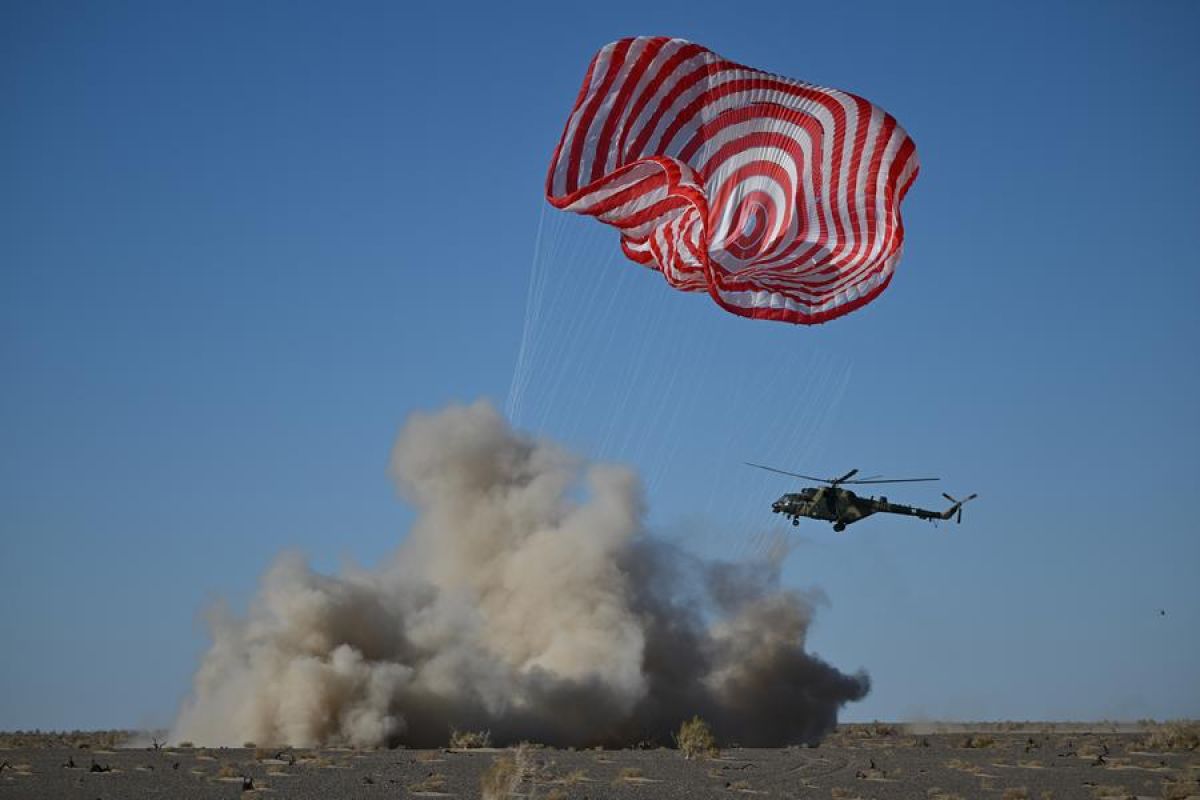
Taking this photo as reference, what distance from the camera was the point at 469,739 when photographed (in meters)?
39.6

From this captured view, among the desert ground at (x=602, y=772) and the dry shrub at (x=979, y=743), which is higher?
the dry shrub at (x=979, y=743)

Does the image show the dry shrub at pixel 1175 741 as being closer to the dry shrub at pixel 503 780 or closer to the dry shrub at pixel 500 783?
the dry shrub at pixel 503 780

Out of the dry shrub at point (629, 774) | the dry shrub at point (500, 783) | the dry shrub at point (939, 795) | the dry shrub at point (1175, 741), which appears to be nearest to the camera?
the dry shrub at point (500, 783)

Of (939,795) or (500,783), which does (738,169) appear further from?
(500,783)

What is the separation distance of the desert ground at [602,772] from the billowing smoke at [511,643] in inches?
102

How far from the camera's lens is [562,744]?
141ft

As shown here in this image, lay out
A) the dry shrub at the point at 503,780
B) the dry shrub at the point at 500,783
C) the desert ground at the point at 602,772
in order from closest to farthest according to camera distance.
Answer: the dry shrub at the point at 500,783, the dry shrub at the point at 503,780, the desert ground at the point at 602,772

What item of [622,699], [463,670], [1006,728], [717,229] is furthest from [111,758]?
[1006,728]

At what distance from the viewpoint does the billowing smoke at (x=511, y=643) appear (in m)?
41.5

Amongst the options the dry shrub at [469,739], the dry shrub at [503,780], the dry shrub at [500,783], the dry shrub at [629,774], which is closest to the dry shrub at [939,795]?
the dry shrub at [629,774]

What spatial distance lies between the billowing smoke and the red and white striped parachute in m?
16.3

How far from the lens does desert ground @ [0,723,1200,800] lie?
27406 millimetres

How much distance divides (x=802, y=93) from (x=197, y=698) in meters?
25.7

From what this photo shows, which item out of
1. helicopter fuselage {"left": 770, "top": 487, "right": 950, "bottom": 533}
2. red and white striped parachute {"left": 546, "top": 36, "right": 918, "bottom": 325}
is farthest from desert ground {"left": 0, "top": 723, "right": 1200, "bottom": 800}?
red and white striped parachute {"left": 546, "top": 36, "right": 918, "bottom": 325}
